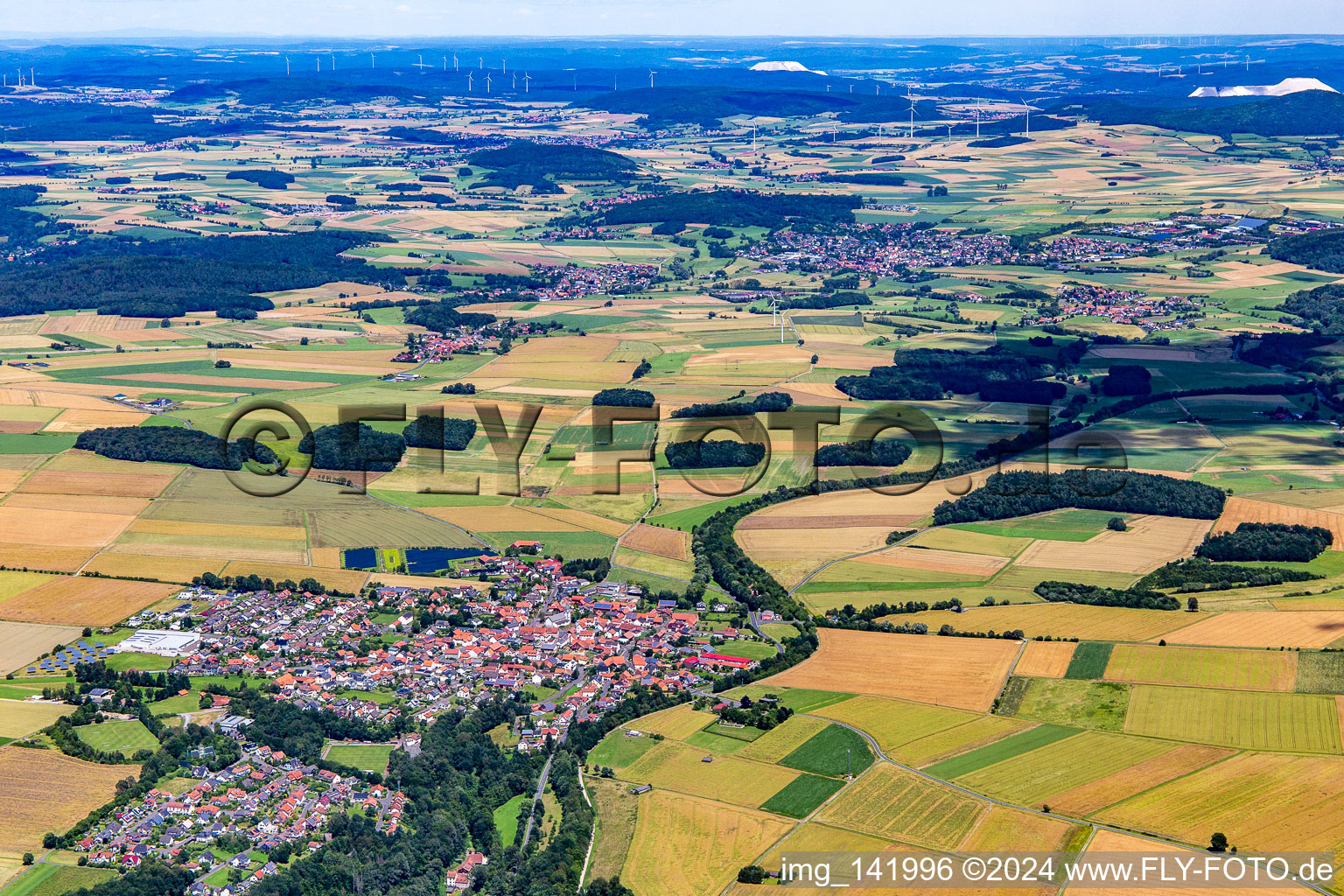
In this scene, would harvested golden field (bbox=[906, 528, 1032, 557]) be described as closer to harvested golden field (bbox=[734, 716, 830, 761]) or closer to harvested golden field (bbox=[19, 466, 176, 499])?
harvested golden field (bbox=[734, 716, 830, 761])

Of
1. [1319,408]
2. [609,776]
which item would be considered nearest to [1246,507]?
[1319,408]

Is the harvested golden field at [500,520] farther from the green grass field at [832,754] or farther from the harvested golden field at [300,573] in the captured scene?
the green grass field at [832,754]

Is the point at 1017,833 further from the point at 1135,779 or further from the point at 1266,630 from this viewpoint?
the point at 1266,630

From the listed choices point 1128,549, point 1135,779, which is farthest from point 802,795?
point 1128,549

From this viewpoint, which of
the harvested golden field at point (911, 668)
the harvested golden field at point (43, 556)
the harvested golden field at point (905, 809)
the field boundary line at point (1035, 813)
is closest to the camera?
the field boundary line at point (1035, 813)

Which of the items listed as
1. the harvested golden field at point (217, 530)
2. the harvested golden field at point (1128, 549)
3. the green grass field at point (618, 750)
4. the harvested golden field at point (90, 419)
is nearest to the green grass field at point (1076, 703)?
the green grass field at point (618, 750)

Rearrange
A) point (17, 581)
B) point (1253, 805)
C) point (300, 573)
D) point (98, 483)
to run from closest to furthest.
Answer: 1. point (1253, 805)
2. point (17, 581)
3. point (300, 573)
4. point (98, 483)
